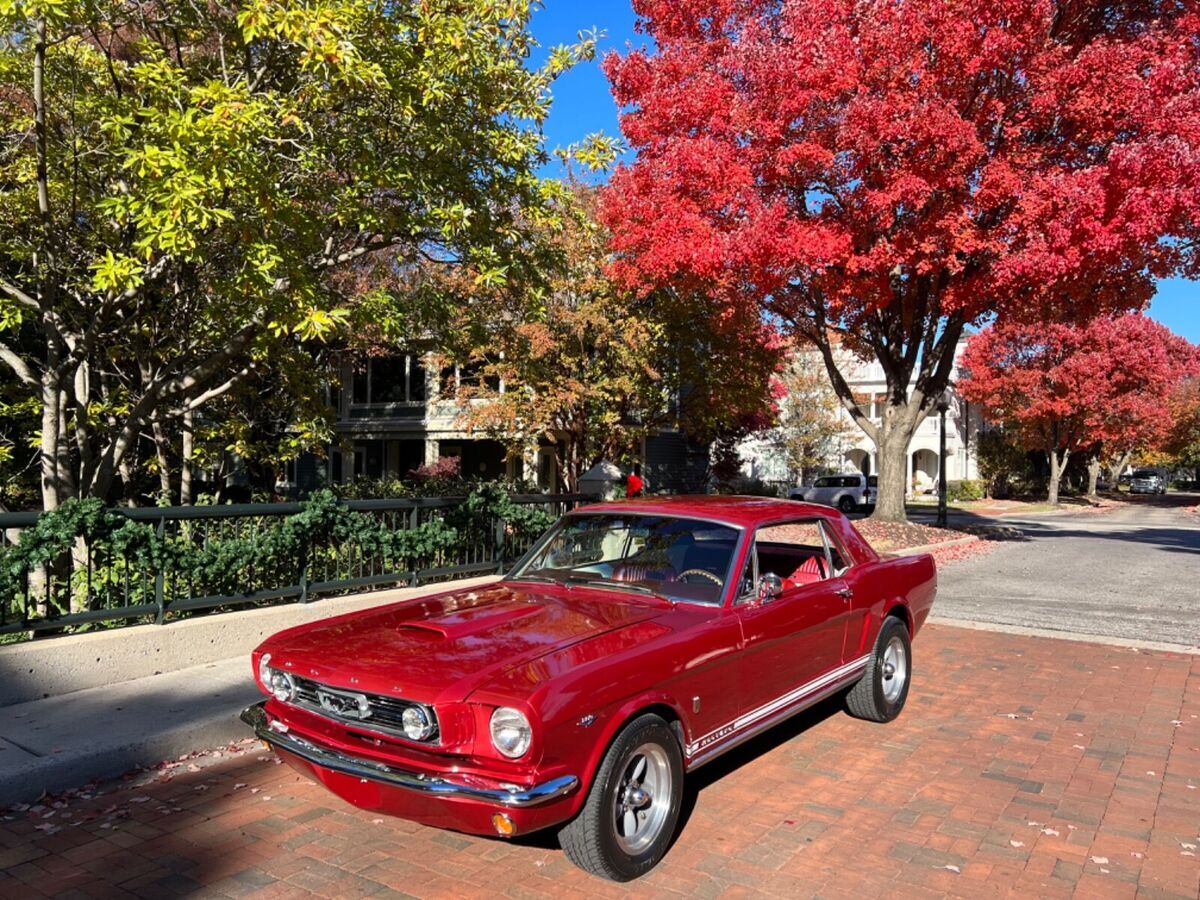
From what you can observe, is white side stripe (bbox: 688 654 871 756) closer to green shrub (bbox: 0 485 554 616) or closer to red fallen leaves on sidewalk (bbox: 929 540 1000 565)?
green shrub (bbox: 0 485 554 616)

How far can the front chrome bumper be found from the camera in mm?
3070

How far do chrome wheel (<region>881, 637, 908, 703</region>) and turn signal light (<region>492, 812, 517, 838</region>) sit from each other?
139 inches

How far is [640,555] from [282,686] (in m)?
1.99

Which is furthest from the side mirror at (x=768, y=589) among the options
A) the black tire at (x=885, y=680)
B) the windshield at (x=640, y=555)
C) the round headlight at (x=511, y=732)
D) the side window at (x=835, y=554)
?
the round headlight at (x=511, y=732)

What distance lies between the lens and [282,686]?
3.85m

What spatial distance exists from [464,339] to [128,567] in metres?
5.65

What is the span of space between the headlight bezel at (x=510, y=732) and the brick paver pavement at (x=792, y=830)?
2.56 ft

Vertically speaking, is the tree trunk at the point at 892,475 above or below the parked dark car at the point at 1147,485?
above

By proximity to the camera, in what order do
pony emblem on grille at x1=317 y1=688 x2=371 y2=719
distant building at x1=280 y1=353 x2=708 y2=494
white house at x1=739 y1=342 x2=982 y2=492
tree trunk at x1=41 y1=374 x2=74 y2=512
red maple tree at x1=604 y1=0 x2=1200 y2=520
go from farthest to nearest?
1. white house at x1=739 y1=342 x2=982 y2=492
2. distant building at x1=280 y1=353 x2=708 y2=494
3. red maple tree at x1=604 y1=0 x2=1200 y2=520
4. tree trunk at x1=41 y1=374 x2=74 y2=512
5. pony emblem on grille at x1=317 y1=688 x2=371 y2=719

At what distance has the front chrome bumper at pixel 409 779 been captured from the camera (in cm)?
307

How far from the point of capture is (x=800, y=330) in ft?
61.8

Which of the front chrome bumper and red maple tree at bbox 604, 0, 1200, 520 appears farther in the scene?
red maple tree at bbox 604, 0, 1200, 520

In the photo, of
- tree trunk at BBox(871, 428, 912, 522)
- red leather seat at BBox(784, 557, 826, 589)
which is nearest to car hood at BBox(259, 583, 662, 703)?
red leather seat at BBox(784, 557, 826, 589)

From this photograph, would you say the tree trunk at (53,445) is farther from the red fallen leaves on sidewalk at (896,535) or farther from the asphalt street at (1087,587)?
the red fallen leaves on sidewalk at (896,535)
